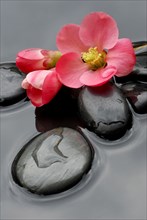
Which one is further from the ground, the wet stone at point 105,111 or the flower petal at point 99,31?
the flower petal at point 99,31

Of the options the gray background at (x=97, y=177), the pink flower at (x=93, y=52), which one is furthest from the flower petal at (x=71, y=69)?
the gray background at (x=97, y=177)

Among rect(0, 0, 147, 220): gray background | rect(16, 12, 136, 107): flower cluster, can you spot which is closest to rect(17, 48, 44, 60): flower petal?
rect(16, 12, 136, 107): flower cluster

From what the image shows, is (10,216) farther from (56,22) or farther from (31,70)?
(56,22)

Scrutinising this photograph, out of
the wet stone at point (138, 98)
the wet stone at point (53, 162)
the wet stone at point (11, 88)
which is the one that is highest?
the wet stone at point (11, 88)

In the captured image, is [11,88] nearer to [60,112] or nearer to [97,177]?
[60,112]

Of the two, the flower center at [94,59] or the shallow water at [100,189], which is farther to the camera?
the flower center at [94,59]

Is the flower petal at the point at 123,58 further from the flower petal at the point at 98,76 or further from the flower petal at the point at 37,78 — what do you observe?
the flower petal at the point at 37,78

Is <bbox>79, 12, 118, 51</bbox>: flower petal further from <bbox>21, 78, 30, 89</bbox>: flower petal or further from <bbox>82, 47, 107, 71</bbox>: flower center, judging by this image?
<bbox>21, 78, 30, 89</bbox>: flower petal
